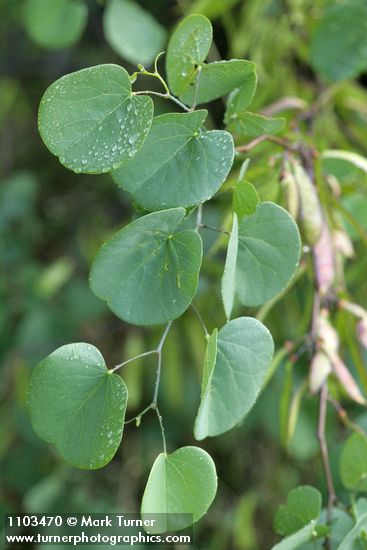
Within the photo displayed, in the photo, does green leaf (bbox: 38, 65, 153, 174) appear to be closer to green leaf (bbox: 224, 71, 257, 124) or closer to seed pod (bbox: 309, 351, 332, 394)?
green leaf (bbox: 224, 71, 257, 124)

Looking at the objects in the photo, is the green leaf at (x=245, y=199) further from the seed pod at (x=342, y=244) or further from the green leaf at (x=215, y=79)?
the seed pod at (x=342, y=244)

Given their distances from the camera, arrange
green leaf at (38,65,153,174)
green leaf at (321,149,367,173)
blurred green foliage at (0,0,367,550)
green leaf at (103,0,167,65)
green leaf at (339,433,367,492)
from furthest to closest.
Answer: blurred green foliage at (0,0,367,550), green leaf at (103,0,167,65), green leaf at (321,149,367,173), green leaf at (339,433,367,492), green leaf at (38,65,153,174)

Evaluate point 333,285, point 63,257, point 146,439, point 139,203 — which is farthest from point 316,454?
point 139,203

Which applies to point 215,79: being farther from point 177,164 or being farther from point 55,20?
point 55,20

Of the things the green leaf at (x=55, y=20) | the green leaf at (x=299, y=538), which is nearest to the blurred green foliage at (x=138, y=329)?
the green leaf at (x=55, y=20)

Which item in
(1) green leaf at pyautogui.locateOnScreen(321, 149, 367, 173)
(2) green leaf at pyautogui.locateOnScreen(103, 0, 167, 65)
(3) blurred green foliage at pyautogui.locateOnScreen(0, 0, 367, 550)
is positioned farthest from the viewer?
(3) blurred green foliage at pyautogui.locateOnScreen(0, 0, 367, 550)

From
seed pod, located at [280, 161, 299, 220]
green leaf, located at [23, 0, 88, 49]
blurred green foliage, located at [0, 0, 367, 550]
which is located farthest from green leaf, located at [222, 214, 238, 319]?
green leaf, located at [23, 0, 88, 49]

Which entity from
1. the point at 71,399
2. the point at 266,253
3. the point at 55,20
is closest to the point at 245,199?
the point at 266,253
